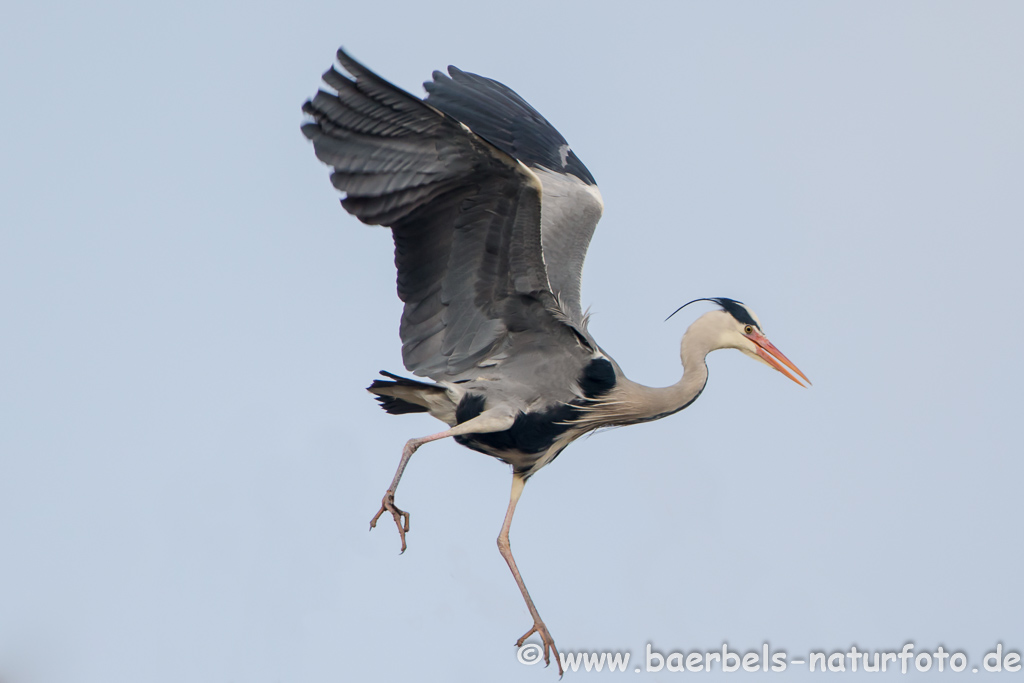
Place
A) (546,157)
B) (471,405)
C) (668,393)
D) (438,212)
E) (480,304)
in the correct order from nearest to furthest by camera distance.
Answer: (438,212) < (480,304) < (471,405) < (668,393) < (546,157)

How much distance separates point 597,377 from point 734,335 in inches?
47.0

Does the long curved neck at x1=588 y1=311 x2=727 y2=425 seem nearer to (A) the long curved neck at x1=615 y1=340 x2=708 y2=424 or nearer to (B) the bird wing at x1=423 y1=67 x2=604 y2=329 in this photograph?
(A) the long curved neck at x1=615 y1=340 x2=708 y2=424

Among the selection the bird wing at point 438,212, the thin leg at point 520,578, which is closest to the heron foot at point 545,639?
the thin leg at point 520,578

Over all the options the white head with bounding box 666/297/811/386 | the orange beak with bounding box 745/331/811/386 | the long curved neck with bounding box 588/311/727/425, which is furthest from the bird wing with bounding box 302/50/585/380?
the orange beak with bounding box 745/331/811/386

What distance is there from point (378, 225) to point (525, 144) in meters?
3.83

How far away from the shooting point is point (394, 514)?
8602 millimetres

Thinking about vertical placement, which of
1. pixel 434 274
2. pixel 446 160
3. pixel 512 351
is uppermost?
pixel 446 160

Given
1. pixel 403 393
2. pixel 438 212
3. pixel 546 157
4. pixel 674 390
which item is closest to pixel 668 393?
pixel 674 390

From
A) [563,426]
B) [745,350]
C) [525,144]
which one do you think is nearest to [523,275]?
[563,426]

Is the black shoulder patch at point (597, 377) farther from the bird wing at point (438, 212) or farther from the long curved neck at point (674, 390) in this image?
the bird wing at point (438, 212)

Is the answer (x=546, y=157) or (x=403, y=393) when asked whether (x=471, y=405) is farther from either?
(x=546, y=157)

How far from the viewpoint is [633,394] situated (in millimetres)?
9414

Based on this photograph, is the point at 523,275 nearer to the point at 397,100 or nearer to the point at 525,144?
the point at 397,100

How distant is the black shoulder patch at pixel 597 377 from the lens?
9.22 meters
